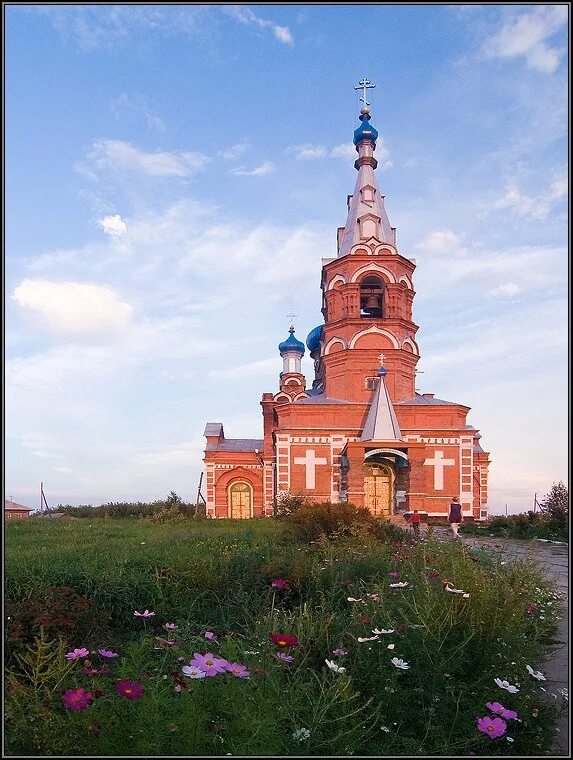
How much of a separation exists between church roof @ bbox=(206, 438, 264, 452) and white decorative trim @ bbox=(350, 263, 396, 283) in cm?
865

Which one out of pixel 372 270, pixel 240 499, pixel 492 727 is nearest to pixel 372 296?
pixel 372 270

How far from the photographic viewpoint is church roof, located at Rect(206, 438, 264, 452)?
924 inches

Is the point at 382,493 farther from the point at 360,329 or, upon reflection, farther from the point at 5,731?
the point at 5,731

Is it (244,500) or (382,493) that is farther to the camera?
(244,500)

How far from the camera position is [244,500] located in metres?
22.9

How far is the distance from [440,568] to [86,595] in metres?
2.93

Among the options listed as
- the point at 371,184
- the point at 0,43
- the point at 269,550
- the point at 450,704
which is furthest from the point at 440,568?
the point at 371,184

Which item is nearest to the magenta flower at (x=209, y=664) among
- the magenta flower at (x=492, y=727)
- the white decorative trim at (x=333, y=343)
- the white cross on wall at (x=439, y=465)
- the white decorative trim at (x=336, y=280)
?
the magenta flower at (x=492, y=727)

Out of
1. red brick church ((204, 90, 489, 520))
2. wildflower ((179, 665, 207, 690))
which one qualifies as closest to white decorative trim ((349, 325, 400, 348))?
red brick church ((204, 90, 489, 520))

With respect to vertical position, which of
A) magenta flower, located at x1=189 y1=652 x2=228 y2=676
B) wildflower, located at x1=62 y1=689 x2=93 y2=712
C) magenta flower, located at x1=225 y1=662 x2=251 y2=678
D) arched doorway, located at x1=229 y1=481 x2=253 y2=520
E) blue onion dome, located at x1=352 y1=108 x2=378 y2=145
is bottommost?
arched doorway, located at x1=229 y1=481 x2=253 y2=520

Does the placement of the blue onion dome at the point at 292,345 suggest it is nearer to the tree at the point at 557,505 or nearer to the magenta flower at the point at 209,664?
the tree at the point at 557,505

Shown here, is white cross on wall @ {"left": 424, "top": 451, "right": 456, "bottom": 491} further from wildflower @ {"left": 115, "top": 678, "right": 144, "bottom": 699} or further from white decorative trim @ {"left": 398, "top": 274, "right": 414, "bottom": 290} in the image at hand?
wildflower @ {"left": 115, "top": 678, "right": 144, "bottom": 699}

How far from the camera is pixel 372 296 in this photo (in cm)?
2208

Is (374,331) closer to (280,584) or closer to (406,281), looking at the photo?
(406,281)
